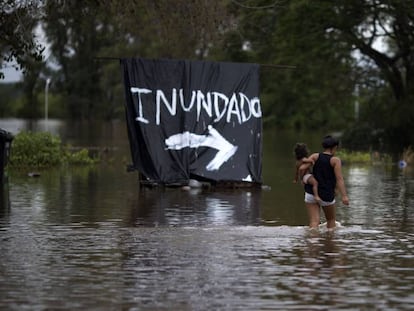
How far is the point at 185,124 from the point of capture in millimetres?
23750

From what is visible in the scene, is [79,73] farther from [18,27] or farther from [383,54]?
[18,27]

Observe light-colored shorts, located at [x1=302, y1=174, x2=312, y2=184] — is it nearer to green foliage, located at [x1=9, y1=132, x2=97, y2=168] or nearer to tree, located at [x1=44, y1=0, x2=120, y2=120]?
green foliage, located at [x1=9, y1=132, x2=97, y2=168]

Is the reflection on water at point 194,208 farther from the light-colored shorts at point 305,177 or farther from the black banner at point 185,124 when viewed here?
the light-colored shorts at point 305,177

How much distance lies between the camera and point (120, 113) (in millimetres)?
105750

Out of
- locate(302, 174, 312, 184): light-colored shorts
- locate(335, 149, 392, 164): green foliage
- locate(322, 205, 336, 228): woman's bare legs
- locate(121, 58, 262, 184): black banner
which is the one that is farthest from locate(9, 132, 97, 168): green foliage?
locate(322, 205, 336, 228): woman's bare legs

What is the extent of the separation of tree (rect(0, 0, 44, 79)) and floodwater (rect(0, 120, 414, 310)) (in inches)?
111

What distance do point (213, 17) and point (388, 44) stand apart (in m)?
→ 31.2

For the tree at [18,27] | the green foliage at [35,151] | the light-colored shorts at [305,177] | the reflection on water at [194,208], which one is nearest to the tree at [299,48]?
the green foliage at [35,151]

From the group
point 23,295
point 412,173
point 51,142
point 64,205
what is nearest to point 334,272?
point 23,295

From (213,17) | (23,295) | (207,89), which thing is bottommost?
(23,295)

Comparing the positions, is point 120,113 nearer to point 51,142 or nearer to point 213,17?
point 51,142

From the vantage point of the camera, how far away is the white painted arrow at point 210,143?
23625mm

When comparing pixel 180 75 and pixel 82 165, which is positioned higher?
pixel 180 75

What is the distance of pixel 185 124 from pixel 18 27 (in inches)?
195
